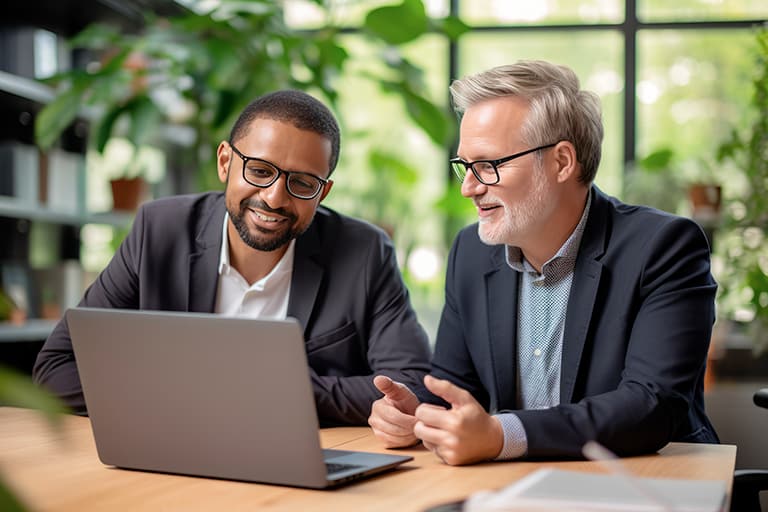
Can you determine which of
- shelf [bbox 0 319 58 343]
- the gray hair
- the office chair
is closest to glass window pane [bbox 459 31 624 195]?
shelf [bbox 0 319 58 343]

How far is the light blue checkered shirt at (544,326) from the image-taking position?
202 centimetres

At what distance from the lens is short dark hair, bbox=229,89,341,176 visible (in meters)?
2.18

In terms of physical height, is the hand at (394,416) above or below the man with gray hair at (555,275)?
→ below

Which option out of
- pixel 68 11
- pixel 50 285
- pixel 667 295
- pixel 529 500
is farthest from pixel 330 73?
pixel 529 500

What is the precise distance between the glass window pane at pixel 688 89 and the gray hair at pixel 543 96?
3.54 metres

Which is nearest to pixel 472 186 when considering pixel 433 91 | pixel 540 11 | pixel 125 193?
pixel 125 193

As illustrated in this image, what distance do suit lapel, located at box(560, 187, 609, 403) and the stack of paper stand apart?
69 centimetres

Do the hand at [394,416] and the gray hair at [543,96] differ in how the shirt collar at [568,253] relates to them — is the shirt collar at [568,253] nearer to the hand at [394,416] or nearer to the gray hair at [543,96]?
the gray hair at [543,96]

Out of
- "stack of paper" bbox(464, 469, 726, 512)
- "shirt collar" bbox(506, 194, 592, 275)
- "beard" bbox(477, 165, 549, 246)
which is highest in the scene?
"beard" bbox(477, 165, 549, 246)

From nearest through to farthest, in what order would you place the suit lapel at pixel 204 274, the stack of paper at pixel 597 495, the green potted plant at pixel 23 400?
the green potted plant at pixel 23 400, the stack of paper at pixel 597 495, the suit lapel at pixel 204 274

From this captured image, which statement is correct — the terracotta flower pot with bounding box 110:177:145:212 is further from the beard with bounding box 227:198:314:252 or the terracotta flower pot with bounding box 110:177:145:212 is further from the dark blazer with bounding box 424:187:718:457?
the dark blazer with bounding box 424:187:718:457

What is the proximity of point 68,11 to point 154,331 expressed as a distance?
3621mm

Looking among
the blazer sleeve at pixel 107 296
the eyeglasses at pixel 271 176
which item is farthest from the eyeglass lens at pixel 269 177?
the blazer sleeve at pixel 107 296

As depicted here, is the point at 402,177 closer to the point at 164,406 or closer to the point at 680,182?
the point at 680,182
